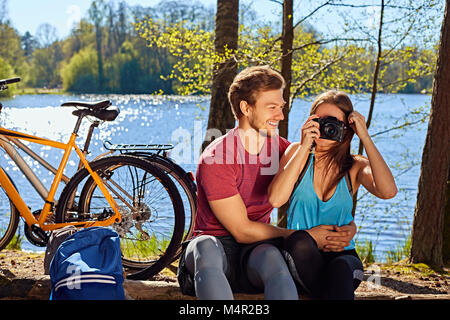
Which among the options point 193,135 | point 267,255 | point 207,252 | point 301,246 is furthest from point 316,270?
point 193,135

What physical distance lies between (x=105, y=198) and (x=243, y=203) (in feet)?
4.42

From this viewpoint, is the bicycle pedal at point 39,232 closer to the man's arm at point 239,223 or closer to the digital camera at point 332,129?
the man's arm at point 239,223

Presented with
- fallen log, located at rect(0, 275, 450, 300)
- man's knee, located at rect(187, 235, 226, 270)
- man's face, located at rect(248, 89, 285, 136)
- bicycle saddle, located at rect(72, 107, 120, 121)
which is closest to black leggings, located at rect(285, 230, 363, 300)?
man's knee, located at rect(187, 235, 226, 270)

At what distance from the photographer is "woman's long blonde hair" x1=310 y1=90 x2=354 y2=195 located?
271cm

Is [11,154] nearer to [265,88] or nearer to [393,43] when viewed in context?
[265,88]

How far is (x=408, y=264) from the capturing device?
4.93 m

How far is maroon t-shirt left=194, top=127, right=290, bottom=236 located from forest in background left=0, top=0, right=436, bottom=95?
7.88ft

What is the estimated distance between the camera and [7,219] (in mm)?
3965

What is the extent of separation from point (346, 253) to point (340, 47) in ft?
13.9

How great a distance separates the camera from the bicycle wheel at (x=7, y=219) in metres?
3.74

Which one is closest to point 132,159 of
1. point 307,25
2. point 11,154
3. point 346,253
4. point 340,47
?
point 11,154

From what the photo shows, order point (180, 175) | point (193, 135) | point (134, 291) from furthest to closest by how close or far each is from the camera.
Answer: point (193, 135), point (180, 175), point (134, 291)

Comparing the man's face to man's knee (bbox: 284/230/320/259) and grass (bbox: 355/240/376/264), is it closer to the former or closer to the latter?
man's knee (bbox: 284/230/320/259)

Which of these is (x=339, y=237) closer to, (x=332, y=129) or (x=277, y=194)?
(x=277, y=194)
